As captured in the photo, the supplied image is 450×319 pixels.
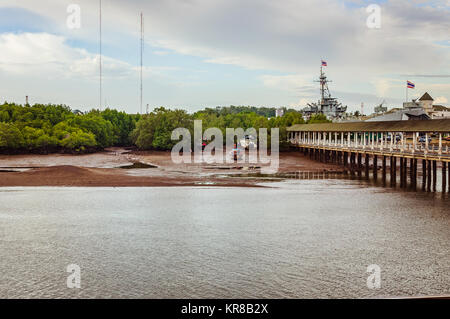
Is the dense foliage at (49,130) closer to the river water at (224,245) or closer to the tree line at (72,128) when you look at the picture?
the tree line at (72,128)

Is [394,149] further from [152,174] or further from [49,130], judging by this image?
[49,130]

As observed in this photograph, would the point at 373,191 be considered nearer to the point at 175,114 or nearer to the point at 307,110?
the point at 175,114

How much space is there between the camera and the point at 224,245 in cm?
1969

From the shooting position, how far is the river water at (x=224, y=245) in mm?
14859

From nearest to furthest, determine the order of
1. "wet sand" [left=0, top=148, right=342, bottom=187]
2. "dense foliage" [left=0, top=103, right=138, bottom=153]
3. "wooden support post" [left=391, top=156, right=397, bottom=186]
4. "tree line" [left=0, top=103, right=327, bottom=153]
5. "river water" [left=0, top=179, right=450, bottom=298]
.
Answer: "river water" [left=0, top=179, right=450, bottom=298]
"wet sand" [left=0, top=148, right=342, bottom=187]
"wooden support post" [left=391, top=156, right=397, bottom=186]
"dense foliage" [left=0, top=103, right=138, bottom=153]
"tree line" [left=0, top=103, right=327, bottom=153]

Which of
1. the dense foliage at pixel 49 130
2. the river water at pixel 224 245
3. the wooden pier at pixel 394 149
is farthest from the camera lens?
the dense foliage at pixel 49 130

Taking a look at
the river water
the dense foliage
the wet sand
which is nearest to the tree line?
the dense foliage

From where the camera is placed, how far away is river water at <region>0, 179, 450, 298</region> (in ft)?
48.8

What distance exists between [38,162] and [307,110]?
100343 millimetres

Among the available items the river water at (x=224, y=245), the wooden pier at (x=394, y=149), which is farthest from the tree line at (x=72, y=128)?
the river water at (x=224, y=245)

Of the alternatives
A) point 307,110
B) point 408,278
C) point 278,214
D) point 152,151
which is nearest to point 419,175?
point 278,214

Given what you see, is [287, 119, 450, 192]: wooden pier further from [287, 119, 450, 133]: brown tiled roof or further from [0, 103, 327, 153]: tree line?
[0, 103, 327, 153]: tree line

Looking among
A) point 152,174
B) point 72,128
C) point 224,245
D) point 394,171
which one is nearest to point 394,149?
point 394,171
